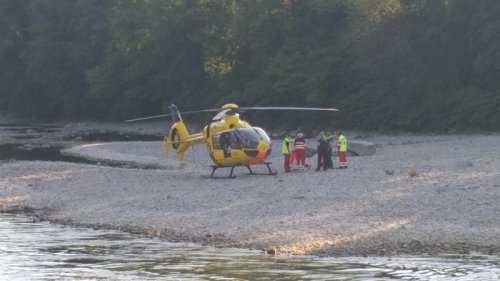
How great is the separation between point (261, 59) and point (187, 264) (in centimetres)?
4321

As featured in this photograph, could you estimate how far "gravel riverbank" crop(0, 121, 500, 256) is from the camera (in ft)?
67.1

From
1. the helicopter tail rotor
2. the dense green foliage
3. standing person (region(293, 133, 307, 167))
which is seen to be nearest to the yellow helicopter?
standing person (region(293, 133, 307, 167))

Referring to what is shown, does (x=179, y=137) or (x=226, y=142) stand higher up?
(x=179, y=137)

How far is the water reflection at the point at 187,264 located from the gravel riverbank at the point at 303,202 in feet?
2.67

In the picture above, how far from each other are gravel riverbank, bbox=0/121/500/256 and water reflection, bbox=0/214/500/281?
0.81m

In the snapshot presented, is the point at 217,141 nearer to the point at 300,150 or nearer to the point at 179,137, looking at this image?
the point at 300,150

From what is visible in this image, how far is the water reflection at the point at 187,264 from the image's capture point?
17594 millimetres

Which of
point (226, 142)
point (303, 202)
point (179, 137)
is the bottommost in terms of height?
point (303, 202)

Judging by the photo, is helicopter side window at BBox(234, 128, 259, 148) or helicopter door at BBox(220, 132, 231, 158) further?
helicopter door at BBox(220, 132, 231, 158)

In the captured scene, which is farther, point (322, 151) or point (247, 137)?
point (322, 151)

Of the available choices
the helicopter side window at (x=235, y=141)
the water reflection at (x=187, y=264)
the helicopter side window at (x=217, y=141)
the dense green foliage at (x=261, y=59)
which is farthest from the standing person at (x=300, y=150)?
→ the dense green foliage at (x=261, y=59)

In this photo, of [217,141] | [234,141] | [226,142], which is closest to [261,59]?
[217,141]

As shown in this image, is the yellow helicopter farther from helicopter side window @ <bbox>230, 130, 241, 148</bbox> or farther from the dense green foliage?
the dense green foliage

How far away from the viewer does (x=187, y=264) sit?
18984mm
